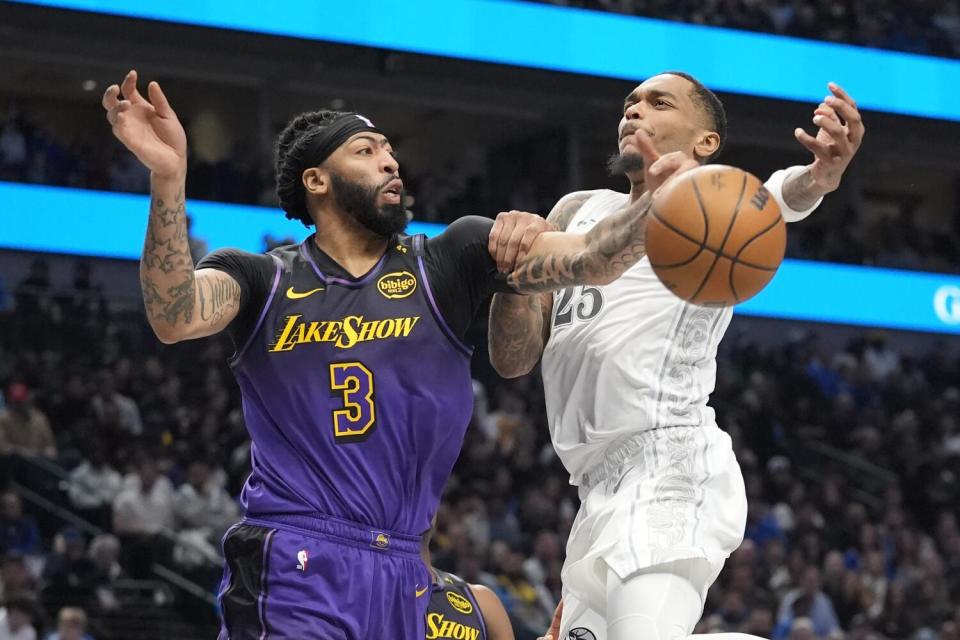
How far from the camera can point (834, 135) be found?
5039 mm

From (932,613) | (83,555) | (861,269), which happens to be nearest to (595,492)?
(83,555)

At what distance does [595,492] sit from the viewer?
501 centimetres

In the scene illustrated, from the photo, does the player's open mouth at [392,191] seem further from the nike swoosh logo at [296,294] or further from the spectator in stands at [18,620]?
the spectator in stands at [18,620]

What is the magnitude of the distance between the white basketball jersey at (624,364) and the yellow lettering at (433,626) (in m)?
0.87

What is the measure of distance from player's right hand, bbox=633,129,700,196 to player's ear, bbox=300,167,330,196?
1.08 metres

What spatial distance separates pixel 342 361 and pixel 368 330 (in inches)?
4.9

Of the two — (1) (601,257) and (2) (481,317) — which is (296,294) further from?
(2) (481,317)

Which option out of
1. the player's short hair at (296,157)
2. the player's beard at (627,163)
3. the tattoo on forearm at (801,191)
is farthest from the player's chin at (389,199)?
the tattoo on forearm at (801,191)

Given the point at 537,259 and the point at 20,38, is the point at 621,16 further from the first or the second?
the point at 537,259

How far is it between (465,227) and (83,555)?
8.17 metres

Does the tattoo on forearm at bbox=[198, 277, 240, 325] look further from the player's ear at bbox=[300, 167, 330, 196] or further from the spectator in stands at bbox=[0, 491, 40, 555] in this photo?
the spectator in stands at bbox=[0, 491, 40, 555]

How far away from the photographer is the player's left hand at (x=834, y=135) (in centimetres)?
499

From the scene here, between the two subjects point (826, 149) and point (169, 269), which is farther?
point (826, 149)

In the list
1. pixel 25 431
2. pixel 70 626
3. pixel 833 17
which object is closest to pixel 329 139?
pixel 70 626
